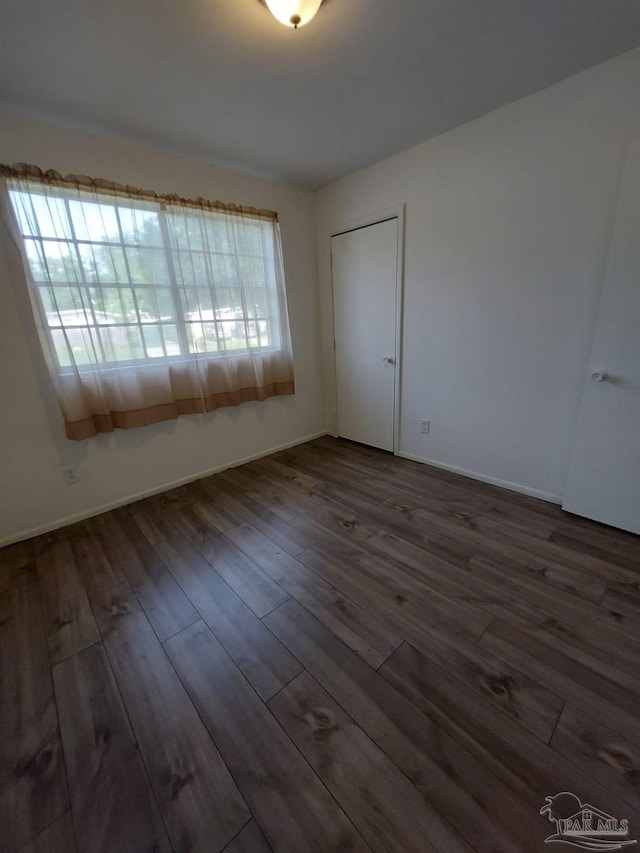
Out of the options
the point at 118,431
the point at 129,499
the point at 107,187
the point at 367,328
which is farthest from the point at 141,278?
the point at 367,328

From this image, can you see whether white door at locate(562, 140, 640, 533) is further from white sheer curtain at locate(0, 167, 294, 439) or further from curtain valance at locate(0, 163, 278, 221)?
curtain valance at locate(0, 163, 278, 221)

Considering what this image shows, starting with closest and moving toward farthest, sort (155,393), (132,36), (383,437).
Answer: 1. (132,36)
2. (155,393)
3. (383,437)

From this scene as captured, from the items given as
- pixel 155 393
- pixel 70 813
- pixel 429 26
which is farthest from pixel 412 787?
pixel 429 26

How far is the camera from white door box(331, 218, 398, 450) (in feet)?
9.44

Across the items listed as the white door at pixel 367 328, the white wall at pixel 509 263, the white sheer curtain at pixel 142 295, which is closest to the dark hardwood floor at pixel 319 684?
the white wall at pixel 509 263

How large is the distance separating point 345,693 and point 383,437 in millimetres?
2344

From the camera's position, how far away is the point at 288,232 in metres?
3.11

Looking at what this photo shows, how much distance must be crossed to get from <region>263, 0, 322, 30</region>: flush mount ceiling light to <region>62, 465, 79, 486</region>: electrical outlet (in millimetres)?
2612

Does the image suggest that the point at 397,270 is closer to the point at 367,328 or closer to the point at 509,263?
the point at 367,328

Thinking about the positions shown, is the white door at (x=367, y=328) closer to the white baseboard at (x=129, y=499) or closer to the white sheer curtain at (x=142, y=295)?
the white sheer curtain at (x=142, y=295)

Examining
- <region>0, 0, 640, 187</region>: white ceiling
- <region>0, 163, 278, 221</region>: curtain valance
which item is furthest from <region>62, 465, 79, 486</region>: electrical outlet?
<region>0, 0, 640, 187</region>: white ceiling

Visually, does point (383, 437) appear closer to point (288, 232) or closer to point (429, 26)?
point (288, 232)

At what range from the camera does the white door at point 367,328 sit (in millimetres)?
2877

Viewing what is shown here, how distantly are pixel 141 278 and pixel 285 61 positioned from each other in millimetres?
1481
